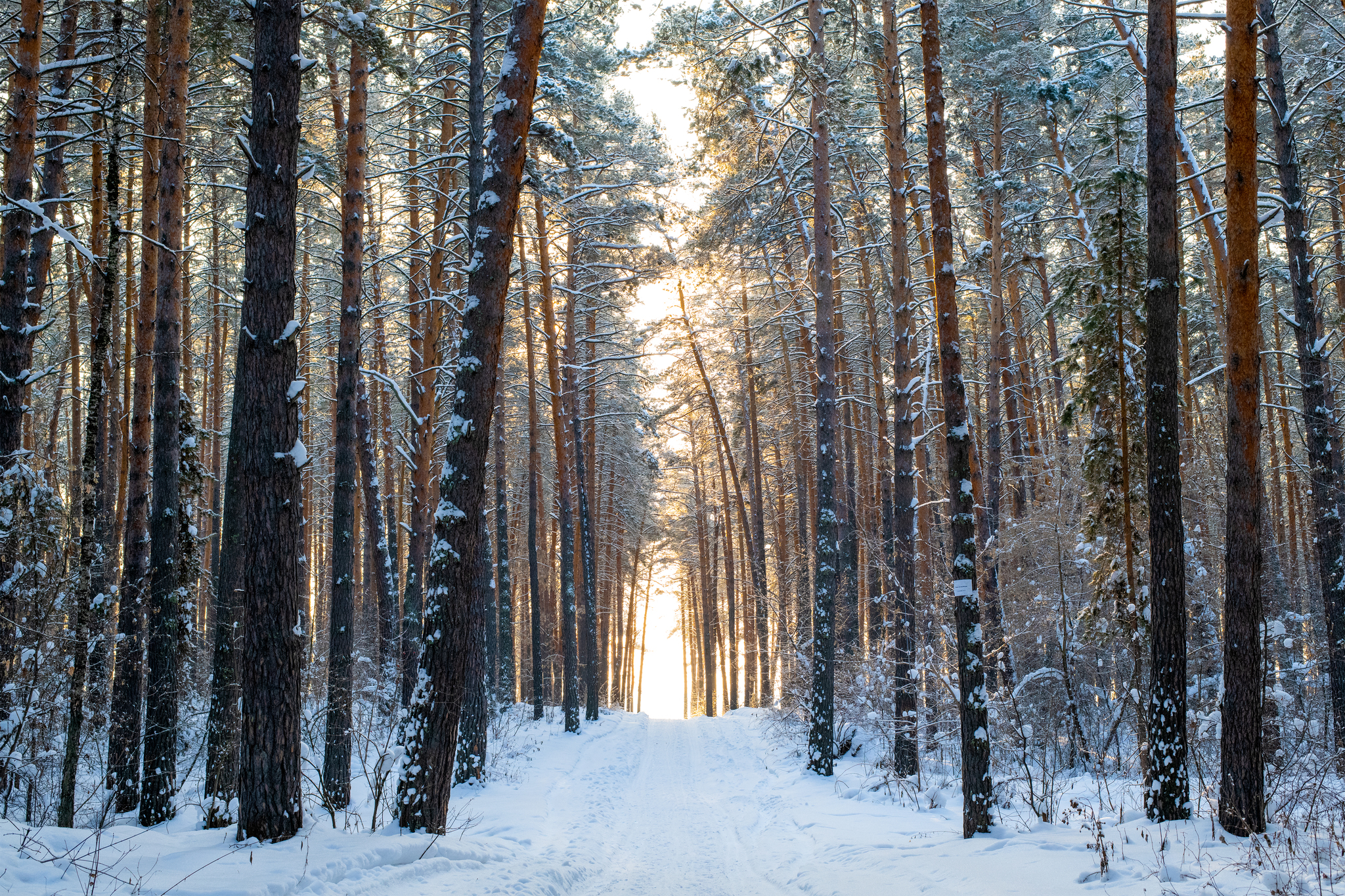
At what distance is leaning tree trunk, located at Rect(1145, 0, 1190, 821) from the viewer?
6.82 metres

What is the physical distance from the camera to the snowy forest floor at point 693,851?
497cm

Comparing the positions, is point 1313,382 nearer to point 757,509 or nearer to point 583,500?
point 583,500

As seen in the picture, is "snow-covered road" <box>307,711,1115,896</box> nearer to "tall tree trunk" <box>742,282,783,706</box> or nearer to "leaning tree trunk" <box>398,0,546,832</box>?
"leaning tree trunk" <box>398,0,546,832</box>

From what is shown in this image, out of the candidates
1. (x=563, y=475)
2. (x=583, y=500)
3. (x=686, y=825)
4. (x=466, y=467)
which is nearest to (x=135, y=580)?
(x=466, y=467)

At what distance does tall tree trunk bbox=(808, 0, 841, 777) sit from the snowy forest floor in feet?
3.01

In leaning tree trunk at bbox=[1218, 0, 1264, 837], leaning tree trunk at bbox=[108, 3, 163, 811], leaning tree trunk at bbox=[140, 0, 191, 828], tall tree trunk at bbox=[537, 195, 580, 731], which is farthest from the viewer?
tall tree trunk at bbox=[537, 195, 580, 731]

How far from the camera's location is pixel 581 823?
937cm

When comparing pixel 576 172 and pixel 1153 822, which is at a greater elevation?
pixel 576 172

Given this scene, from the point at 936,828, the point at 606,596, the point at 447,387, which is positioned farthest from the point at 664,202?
the point at 606,596

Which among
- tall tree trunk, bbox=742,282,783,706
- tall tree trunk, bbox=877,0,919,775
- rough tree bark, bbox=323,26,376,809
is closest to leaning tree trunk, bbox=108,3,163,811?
rough tree bark, bbox=323,26,376,809

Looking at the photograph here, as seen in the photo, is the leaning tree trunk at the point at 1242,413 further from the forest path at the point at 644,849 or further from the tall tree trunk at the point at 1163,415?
the forest path at the point at 644,849

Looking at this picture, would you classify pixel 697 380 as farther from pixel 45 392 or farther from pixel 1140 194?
pixel 45 392

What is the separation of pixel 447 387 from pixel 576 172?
203 inches

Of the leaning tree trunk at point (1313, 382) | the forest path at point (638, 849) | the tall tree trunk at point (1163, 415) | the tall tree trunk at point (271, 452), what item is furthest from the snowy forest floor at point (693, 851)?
the leaning tree trunk at point (1313, 382)
